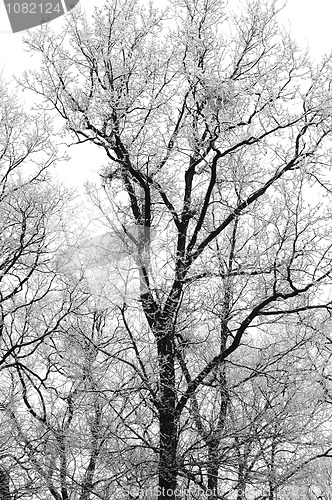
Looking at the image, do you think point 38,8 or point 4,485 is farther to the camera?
point 4,485

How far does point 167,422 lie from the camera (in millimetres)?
8930

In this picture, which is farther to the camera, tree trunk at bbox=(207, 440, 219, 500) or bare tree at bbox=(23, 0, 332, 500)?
bare tree at bbox=(23, 0, 332, 500)

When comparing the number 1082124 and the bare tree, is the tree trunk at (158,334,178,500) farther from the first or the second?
the number 1082124

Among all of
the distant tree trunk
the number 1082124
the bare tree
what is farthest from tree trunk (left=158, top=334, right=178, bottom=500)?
the number 1082124

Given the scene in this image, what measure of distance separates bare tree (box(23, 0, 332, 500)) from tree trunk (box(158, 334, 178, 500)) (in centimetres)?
2

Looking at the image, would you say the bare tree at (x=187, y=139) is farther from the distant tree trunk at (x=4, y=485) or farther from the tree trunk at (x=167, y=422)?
the distant tree trunk at (x=4, y=485)

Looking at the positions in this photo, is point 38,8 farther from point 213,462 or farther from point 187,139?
point 213,462

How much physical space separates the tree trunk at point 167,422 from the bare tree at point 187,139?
0.02m

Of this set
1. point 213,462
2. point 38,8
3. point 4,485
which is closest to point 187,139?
point 38,8

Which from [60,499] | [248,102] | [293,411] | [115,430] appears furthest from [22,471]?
[248,102]

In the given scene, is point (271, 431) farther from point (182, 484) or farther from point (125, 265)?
point (125, 265)

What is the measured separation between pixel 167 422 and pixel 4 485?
3112mm

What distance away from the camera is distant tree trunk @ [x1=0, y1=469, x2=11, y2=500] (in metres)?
9.89

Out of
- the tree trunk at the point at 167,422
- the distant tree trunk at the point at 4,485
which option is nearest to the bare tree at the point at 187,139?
the tree trunk at the point at 167,422
